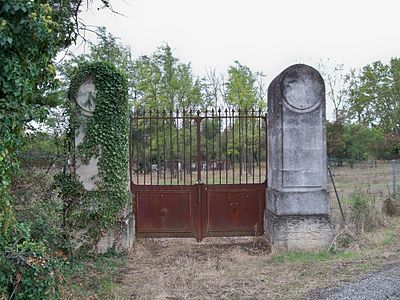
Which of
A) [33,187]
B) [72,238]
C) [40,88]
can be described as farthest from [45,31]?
[72,238]

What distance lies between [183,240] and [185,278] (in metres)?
2.95

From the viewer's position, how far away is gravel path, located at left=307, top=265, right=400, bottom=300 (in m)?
5.54

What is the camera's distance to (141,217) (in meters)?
9.09

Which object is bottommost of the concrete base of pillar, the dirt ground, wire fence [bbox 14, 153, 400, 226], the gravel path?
the dirt ground

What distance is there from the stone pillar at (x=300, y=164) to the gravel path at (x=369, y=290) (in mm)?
1976

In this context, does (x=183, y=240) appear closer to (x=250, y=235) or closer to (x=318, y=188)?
(x=250, y=235)

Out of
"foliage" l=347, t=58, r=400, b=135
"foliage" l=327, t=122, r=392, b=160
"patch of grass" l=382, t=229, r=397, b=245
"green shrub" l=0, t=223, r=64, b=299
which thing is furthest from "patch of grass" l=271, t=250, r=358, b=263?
"foliage" l=347, t=58, r=400, b=135

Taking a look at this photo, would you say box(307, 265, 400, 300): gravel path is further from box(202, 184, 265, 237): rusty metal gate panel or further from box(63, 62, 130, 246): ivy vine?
box(63, 62, 130, 246): ivy vine

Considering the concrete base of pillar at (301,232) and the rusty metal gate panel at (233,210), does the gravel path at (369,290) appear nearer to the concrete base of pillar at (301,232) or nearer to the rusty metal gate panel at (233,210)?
the concrete base of pillar at (301,232)

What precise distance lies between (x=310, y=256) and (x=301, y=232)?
0.54m

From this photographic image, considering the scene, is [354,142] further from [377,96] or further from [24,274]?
[24,274]

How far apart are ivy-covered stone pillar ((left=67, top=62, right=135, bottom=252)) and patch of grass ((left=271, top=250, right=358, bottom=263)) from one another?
9.67 feet

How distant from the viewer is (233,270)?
283 inches

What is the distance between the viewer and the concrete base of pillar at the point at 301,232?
8.29 metres
